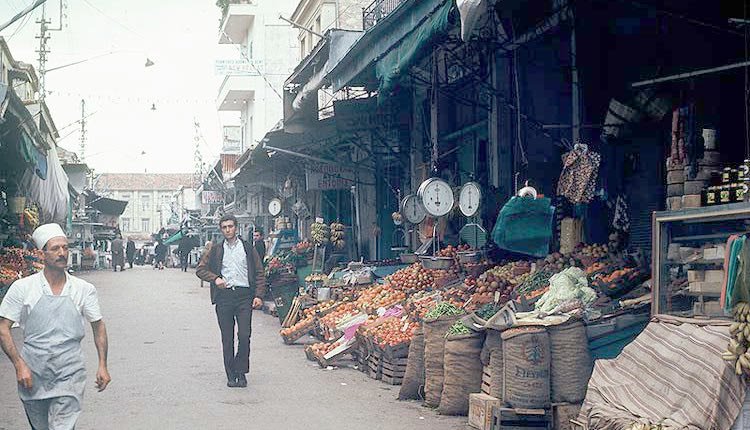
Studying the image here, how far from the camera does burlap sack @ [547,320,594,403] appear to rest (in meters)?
8.14


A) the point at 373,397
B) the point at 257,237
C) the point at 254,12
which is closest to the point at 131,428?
the point at 373,397

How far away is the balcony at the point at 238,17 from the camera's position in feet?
161

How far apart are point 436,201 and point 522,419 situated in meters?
6.27

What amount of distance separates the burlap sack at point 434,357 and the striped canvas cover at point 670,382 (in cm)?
232

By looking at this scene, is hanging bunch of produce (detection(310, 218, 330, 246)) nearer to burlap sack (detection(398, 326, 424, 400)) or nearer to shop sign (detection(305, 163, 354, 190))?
shop sign (detection(305, 163, 354, 190))

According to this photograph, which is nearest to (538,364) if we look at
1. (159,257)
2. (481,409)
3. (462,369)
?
(481,409)

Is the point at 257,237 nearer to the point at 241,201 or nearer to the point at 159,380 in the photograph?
the point at 159,380

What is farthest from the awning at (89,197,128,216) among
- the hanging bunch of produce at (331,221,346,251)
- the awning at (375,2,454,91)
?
the awning at (375,2,454,91)

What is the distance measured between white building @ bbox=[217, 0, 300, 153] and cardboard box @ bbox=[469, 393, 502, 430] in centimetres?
4028

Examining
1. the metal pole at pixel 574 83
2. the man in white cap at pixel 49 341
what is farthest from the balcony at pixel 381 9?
the man in white cap at pixel 49 341

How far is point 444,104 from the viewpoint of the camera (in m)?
17.4

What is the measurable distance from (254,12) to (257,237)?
2903cm

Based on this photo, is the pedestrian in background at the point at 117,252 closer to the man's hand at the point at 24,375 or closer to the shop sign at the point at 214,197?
the shop sign at the point at 214,197

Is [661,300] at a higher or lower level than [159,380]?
higher
